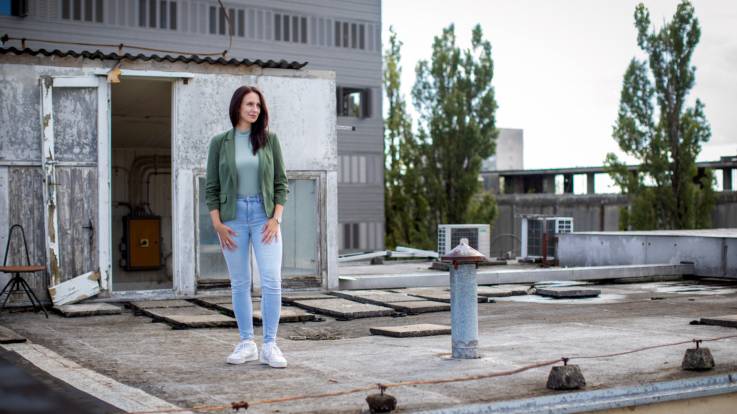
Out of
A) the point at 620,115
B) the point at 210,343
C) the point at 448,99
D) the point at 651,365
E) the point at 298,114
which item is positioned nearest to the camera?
the point at 651,365

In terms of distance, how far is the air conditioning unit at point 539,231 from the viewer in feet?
67.9

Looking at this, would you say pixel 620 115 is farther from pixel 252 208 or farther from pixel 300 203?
pixel 252 208

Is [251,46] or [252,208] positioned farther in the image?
[251,46]

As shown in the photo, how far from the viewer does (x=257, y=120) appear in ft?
19.8

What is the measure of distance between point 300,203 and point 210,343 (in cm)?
566

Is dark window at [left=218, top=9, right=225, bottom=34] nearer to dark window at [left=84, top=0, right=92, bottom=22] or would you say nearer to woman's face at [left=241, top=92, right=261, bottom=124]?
dark window at [left=84, top=0, right=92, bottom=22]

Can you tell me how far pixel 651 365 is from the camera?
19.3ft

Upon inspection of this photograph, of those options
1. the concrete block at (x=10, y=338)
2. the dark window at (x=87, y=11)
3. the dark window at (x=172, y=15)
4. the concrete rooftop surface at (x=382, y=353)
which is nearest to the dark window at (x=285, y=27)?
the dark window at (x=172, y=15)

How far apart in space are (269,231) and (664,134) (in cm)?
2989

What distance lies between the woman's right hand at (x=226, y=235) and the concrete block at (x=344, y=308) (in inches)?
141

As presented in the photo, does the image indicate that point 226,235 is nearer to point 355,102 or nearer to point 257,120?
point 257,120

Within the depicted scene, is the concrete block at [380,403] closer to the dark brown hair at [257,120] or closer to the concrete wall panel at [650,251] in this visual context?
the dark brown hair at [257,120]

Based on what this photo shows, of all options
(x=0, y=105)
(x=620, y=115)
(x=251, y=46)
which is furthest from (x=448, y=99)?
(x=0, y=105)

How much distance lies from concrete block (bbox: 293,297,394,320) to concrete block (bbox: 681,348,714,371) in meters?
4.24
